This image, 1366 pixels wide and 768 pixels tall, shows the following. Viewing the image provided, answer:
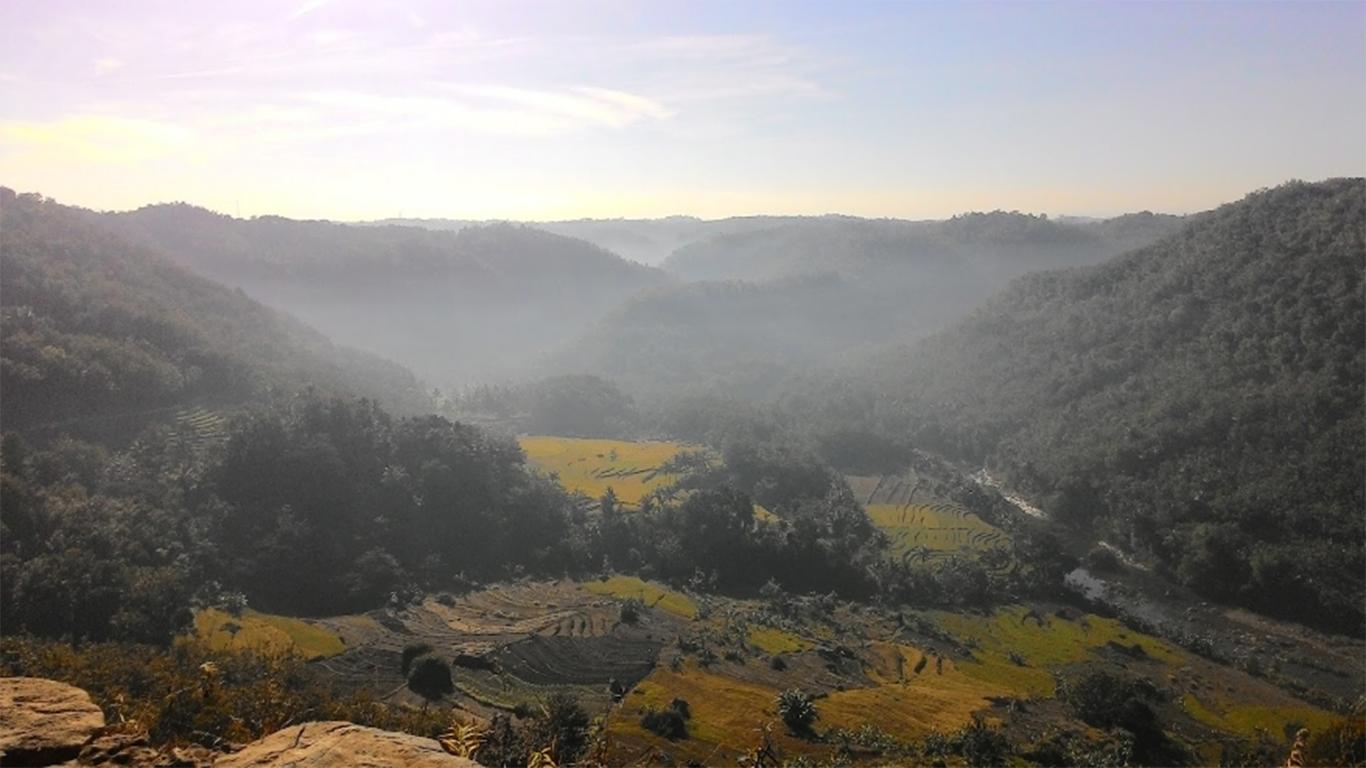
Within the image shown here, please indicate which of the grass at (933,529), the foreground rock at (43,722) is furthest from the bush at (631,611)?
the foreground rock at (43,722)

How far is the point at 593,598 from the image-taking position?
3275cm

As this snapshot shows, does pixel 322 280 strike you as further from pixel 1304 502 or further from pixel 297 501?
pixel 1304 502

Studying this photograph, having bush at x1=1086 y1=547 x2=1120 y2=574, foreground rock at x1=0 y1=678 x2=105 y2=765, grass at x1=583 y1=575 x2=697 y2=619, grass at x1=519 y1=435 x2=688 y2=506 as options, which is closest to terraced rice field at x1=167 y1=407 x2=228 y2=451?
grass at x1=583 y1=575 x2=697 y2=619

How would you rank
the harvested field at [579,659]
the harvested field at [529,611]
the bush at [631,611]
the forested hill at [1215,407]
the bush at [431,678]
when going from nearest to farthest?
the bush at [431,678] → the harvested field at [579,659] → the harvested field at [529,611] → the bush at [631,611] → the forested hill at [1215,407]

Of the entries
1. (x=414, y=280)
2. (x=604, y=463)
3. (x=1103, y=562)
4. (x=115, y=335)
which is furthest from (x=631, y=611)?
(x=414, y=280)

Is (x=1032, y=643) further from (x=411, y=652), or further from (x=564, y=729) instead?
(x=564, y=729)

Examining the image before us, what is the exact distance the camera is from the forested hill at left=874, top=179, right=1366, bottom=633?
34844 millimetres

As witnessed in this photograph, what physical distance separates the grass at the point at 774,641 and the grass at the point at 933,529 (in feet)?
38.9

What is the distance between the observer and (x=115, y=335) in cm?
3381

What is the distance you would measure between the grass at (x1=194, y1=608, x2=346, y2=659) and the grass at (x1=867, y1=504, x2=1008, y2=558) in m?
26.2

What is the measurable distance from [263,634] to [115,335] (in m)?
17.3

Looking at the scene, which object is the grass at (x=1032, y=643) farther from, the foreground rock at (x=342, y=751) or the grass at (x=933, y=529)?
the foreground rock at (x=342, y=751)

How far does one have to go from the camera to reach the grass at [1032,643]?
28.0 metres

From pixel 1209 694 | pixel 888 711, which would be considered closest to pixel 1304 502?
pixel 1209 694
